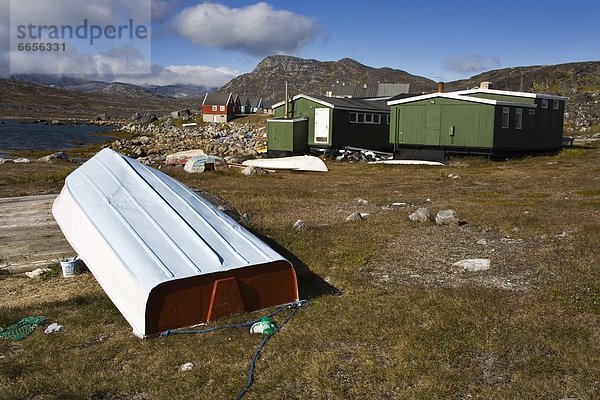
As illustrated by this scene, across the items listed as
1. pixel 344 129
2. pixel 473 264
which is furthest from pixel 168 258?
pixel 344 129

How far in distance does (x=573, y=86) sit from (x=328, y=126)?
70.9 metres

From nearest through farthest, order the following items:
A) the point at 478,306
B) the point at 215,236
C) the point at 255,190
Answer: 1. the point at 478,306
2. the point at 215,236
3. the point at 255,190

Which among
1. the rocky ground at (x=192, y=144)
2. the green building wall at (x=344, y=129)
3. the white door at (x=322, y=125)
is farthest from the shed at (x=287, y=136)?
the rocky ground at (x=192, y=144)

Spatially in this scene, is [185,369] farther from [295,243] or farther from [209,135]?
[209,135]

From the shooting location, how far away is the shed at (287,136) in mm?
31375

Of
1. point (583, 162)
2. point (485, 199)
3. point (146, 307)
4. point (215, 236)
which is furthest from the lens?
point (583, 162)

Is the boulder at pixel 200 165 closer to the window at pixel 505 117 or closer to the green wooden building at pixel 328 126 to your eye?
the green wooden building at pixel 328 126

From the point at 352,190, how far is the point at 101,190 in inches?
398

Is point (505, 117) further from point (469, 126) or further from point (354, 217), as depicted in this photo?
point (354, 217)

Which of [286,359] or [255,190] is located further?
[255,190]

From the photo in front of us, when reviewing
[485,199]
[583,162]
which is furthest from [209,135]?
[485,199]

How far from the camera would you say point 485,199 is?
53.5 ft

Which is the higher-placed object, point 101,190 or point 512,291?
point 101,190

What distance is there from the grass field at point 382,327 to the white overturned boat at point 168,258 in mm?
373
